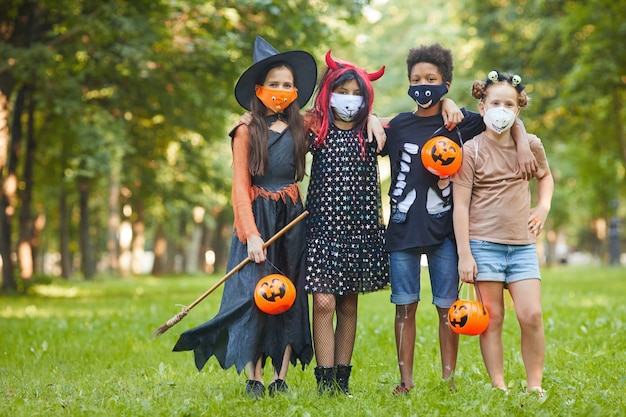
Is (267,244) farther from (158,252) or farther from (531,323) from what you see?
(158,252)

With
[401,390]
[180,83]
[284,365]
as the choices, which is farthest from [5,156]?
[401,390]

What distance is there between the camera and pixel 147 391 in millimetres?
6172

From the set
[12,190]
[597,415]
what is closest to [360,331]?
[597,415]

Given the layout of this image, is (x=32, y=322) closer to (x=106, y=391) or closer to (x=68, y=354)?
(x=68, y=354)

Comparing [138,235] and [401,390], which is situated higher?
[138,235]

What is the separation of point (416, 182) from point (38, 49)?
413 inches

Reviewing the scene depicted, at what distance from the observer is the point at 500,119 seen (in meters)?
5.60

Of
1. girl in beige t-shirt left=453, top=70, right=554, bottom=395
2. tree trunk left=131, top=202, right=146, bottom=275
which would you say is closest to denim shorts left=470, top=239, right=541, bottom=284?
girl in beige t-shirt left=453, top=70, right=554, bottom=395

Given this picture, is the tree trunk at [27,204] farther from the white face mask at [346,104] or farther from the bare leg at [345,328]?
the bare leg at [345,328]

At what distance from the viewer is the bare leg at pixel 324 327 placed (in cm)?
582

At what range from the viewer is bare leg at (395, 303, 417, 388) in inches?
231

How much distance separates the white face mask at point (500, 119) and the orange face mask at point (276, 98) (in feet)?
4.43

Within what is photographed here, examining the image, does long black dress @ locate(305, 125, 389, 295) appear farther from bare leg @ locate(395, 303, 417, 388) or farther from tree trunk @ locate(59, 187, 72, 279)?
tree trunk @ locate(59, 187, 72, 279)

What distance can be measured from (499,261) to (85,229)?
820 inches
